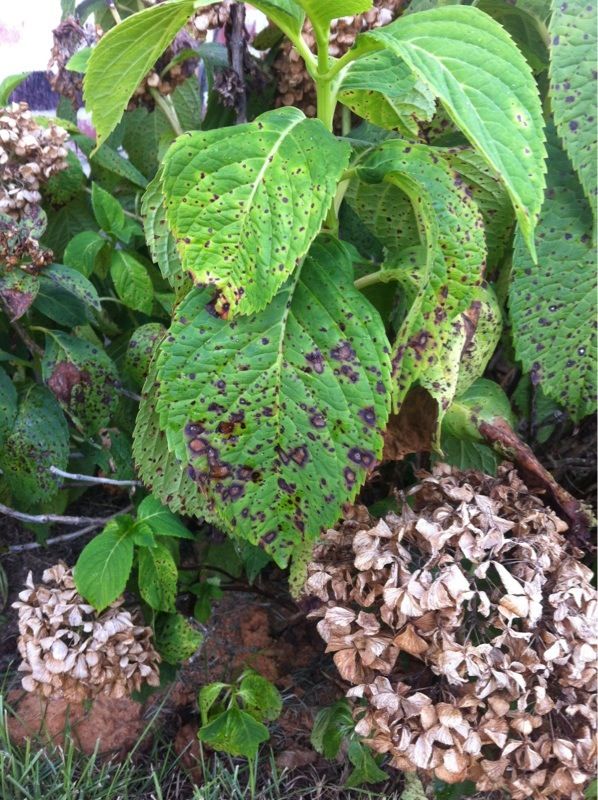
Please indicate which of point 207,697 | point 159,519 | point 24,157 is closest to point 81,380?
point 159,519

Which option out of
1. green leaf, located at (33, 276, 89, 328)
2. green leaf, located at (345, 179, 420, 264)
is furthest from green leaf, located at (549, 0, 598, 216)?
green leaf, located at (33, 276, 89, 328)

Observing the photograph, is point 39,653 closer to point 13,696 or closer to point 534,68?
point 13,696

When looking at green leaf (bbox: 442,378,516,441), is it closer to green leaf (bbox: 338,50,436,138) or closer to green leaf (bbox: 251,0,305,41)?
green leaf (bbox: 338,50,436,138)

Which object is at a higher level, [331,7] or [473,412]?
[331,7]

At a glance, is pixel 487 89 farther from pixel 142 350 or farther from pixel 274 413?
pixel 142 350

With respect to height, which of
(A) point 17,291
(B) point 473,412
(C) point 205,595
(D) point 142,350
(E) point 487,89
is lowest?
(C) point 205,595

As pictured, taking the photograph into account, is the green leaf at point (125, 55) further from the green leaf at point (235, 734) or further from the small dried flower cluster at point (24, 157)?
the green leaf at point (235, 734)
